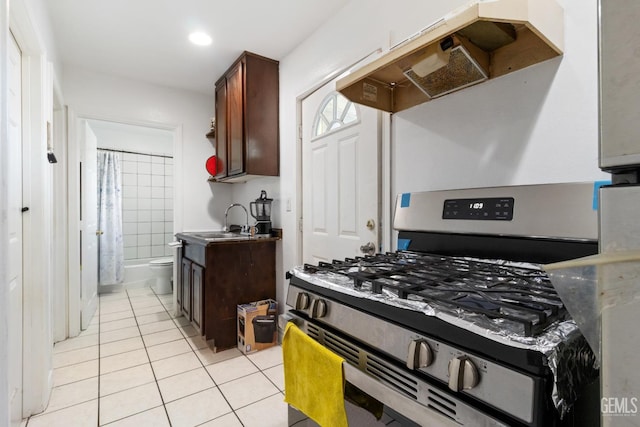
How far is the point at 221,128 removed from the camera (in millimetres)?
3057

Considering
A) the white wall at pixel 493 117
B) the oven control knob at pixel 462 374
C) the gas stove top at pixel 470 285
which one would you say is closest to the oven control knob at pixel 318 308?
the gas stove top at pixel 470 285

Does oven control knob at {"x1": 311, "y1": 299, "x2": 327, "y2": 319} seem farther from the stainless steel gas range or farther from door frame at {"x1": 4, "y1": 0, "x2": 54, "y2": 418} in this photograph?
door frame at {"x1": 4, "y1": 0, "x2": 54, "y2": 418}

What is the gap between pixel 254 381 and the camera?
1925 mm

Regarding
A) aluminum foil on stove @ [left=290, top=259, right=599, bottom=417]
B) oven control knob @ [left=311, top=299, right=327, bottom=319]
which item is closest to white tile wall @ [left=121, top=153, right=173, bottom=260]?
oven control knob @ [left=311, top=299, right=327, bottom=319]

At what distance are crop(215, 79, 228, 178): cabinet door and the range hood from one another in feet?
6.06

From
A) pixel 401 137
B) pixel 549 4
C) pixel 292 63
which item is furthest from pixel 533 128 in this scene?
pixel 292 63

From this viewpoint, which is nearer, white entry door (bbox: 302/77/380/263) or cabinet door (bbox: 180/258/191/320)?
white entry door (bbox: 302/77/380/263)

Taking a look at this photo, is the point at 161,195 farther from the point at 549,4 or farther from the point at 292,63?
the point at 549,4

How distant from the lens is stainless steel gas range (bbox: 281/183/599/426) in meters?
0.50

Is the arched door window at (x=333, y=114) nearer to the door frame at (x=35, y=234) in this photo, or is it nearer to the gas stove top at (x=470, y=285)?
the gas stove top at (x=470, y=285)

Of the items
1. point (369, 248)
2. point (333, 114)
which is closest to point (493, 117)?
point (369, 248)

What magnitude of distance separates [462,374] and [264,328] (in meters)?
2.01

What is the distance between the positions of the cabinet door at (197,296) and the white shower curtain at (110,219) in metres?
2.33

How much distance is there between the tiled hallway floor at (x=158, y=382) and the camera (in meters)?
1.59
